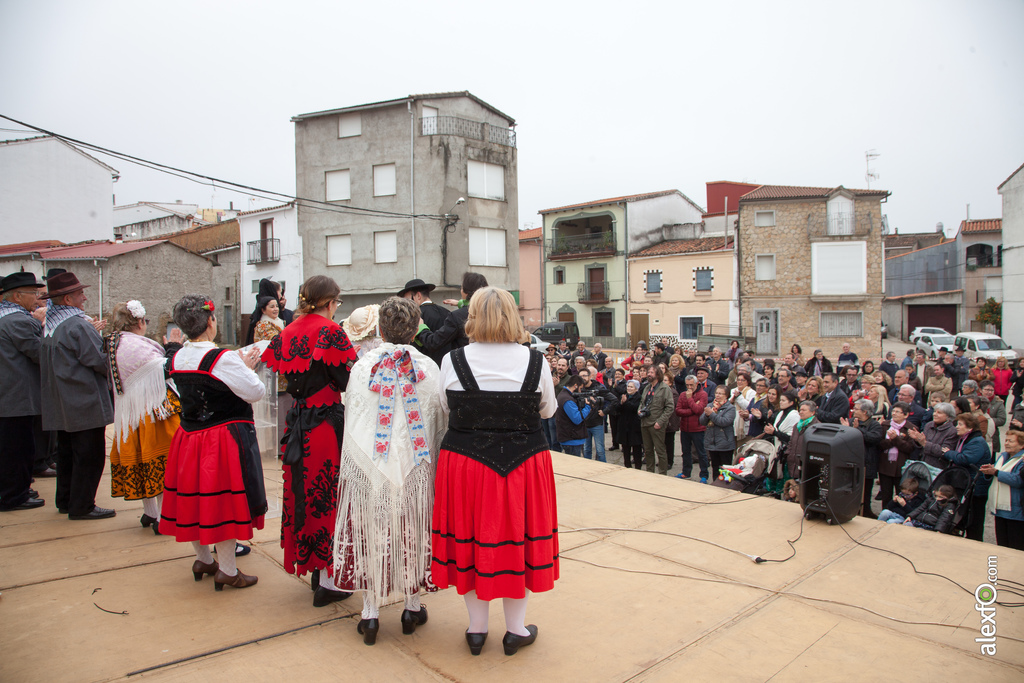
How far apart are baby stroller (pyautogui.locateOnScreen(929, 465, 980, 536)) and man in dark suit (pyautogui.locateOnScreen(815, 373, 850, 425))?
2.18 m

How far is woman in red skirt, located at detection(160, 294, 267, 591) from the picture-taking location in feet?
11.1

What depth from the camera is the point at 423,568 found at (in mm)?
2973

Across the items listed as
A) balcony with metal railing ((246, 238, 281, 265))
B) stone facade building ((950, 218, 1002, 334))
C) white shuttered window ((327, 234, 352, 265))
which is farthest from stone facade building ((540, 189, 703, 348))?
balcony with metal railing ((246, 238, 281, 265))

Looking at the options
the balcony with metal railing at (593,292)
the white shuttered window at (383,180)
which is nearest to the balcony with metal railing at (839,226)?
the balcony with metal railing at (593,292)

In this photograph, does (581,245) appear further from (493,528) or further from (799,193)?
(493,528)

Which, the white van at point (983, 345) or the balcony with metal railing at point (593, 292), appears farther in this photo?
the balcony with metal railing at point (593, 292)

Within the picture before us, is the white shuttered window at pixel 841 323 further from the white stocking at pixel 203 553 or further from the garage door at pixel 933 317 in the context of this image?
the white stocking at pixel 203 553

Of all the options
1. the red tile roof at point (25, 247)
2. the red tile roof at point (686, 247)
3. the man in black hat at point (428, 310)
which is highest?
the red tile roof at point (686, 247)

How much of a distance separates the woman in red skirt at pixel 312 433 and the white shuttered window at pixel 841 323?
33.4 m

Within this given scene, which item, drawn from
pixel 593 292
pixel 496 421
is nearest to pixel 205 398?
pixel 496 421

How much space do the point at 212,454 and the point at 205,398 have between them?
30 cm

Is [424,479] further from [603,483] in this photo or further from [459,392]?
[603,483]

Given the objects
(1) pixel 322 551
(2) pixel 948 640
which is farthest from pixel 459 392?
(2) pixel 948 640

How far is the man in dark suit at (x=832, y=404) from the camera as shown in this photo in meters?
7.83
